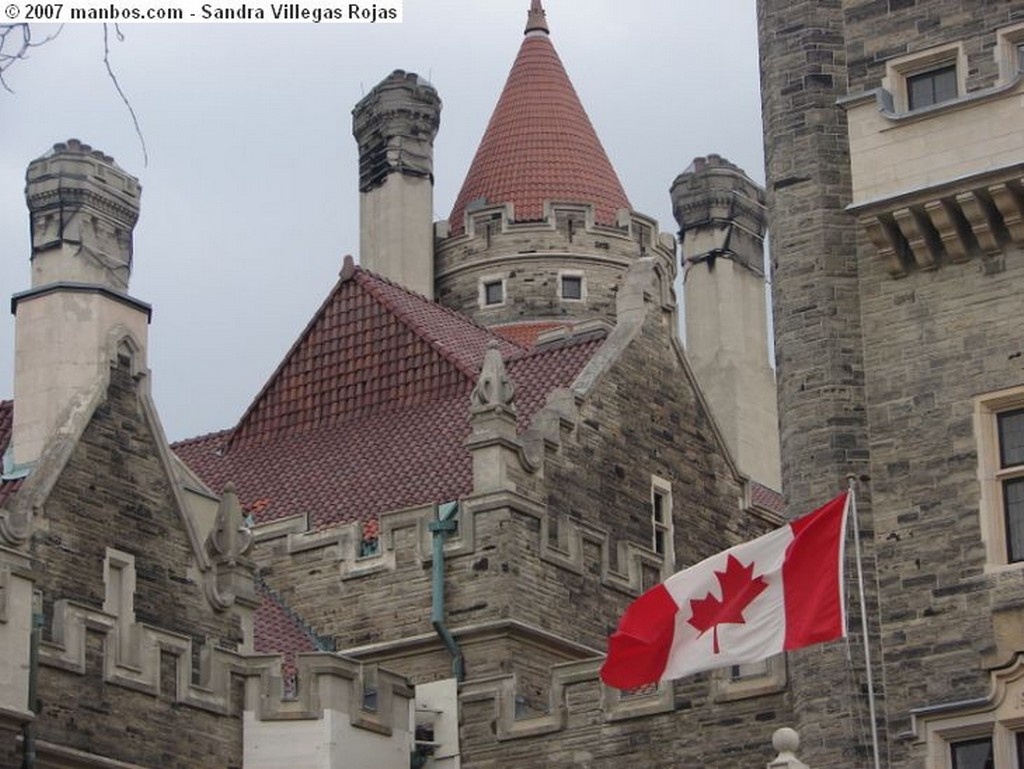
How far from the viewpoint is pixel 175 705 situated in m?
31.6

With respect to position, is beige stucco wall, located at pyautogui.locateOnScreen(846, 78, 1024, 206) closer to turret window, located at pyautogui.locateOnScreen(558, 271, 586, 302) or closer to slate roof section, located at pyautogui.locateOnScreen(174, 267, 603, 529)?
slate roof section, located at pyautogui.locateOnScreen(174, 267, 603, 529)

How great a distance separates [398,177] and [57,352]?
16.3 metres

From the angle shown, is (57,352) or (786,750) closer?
(786,750)

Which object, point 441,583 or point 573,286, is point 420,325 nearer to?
point 573,286

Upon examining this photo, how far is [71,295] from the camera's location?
33.4 meters

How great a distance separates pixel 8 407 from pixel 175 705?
19.4 feet

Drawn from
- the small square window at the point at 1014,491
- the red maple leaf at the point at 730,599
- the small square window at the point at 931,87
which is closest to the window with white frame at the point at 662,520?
the red maple leaf at the point at 730,599

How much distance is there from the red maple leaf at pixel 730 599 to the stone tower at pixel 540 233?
18.3 m

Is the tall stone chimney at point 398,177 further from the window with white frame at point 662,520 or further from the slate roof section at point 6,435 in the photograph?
the slate roof section at point 6,435

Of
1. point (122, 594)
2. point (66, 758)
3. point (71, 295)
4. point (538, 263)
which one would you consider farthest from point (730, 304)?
point (66, 758)

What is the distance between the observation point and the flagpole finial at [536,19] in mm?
53625

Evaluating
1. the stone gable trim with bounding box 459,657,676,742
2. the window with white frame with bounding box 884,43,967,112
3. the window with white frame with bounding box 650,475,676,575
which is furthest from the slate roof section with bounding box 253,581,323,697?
the window with white frame with bounding box 884,43,967,112

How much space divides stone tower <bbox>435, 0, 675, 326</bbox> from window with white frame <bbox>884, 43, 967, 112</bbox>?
55.3ft

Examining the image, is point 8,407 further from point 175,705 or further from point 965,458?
point 965,458
